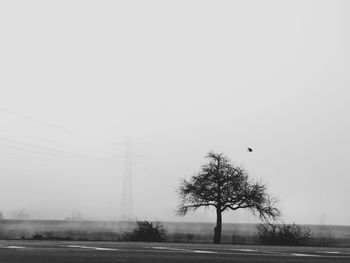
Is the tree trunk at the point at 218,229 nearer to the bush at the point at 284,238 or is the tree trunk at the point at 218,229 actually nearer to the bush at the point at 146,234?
the bush at the point at 284,238

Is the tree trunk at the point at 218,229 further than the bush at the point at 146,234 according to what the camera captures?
Yes

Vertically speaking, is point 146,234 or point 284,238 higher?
point 146,234

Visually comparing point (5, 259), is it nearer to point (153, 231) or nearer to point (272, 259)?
point (272, 259)

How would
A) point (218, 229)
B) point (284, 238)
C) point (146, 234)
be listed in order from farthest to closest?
point (218, 229) < point (146, 234) < point (284, 238)

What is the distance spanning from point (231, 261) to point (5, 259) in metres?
7.68

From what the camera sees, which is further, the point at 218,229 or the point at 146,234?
the point at 218,229

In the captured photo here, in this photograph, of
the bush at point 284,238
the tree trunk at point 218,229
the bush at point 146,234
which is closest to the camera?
the bush at point 284,238

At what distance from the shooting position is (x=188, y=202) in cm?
4362

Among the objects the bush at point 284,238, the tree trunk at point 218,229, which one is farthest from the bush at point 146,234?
the bush at point 284,238

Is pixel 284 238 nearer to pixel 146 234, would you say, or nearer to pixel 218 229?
pixel 218 229

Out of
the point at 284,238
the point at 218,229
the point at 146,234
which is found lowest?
the point at 284,238

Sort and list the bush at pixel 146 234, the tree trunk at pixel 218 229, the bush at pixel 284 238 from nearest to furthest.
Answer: the bush at pixel 284 238
the bush at pixel 146 234
the tree trunk at pixel 218 229

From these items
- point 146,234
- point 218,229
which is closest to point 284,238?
point 218,229

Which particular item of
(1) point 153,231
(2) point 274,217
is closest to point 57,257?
(1) point 153,231
